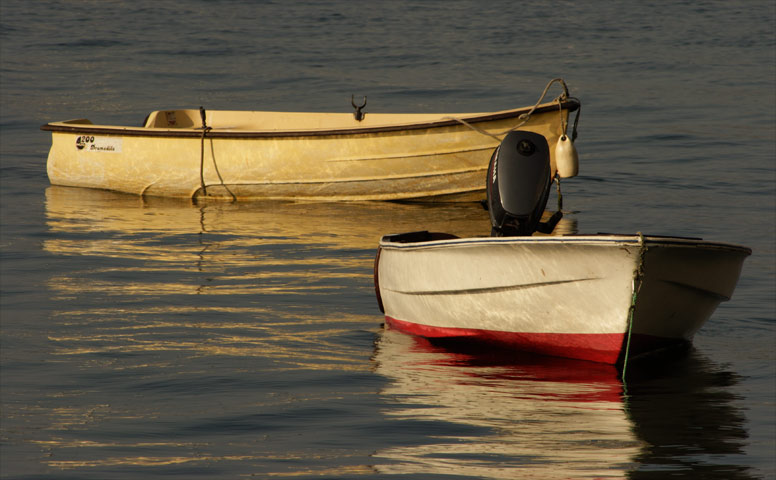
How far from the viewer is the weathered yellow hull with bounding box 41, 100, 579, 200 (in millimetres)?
15039

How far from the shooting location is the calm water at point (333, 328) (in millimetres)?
6523

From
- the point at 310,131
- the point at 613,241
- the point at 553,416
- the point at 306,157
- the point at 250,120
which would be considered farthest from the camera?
the point at 250,120

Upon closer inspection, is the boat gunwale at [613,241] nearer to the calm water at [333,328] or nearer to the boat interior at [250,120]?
the calm water at [333,328]

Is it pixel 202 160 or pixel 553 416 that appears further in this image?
pixel 202 160

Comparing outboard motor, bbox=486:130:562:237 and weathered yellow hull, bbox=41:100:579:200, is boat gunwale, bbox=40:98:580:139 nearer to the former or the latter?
weathered yellow hull, bbox=41:100:579:200

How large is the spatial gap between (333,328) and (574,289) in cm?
239

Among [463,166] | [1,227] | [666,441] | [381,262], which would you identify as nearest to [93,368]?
[381,262]

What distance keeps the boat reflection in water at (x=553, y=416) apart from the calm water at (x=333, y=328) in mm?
23

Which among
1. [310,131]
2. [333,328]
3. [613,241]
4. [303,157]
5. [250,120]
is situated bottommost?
[333,328]

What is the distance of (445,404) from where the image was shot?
7.34 metres

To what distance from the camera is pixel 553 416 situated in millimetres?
7109

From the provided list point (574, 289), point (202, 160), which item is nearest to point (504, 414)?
point (574, 289)

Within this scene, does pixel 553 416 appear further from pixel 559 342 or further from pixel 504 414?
pixel 559 342

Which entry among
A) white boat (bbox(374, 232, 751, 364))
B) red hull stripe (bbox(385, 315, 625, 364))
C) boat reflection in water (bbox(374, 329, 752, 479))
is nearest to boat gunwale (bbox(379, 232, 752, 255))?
white boat (bbox(374, 232, 751, 364))
